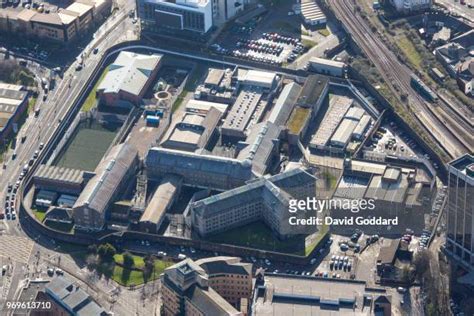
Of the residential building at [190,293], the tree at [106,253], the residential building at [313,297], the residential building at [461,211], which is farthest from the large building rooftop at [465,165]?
the tree at [106,253]

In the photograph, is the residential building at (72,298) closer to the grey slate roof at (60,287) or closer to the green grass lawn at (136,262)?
the grey slate roof at (60,287)

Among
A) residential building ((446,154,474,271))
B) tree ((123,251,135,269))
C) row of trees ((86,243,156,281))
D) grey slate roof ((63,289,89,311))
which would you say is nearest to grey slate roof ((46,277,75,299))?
grey slate roof ((63,289,89,311))

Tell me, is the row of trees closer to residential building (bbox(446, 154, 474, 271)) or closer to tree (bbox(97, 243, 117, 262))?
tree (bbox(97, 243, 117, 262))

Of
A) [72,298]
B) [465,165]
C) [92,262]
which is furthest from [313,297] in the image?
[92,262]

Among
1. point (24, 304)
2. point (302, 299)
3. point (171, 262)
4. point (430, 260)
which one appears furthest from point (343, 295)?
point (24, 304)

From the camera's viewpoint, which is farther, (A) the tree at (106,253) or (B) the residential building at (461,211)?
(A) the tree at (106,253)

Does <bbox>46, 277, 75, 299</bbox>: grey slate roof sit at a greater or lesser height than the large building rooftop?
lesser
